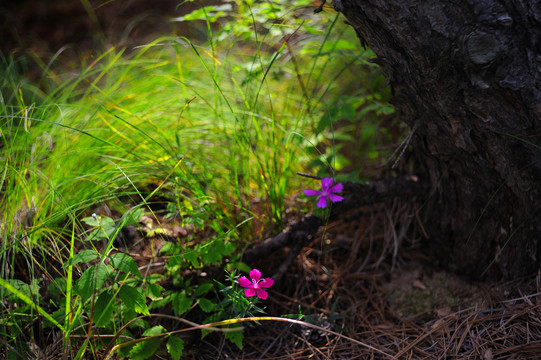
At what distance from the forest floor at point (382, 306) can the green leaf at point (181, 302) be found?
123 mm

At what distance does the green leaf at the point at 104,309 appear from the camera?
99 cm

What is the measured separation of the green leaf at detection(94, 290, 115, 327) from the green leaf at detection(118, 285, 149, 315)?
31 mm

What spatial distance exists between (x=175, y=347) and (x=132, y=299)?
194 mm

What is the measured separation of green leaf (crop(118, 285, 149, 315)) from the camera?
1010mm

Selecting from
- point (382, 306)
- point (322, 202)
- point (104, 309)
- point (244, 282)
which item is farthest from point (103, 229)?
point (382, 306)

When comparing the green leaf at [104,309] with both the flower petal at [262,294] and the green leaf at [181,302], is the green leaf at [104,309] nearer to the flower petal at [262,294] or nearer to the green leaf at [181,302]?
the green leaf at [181,302]

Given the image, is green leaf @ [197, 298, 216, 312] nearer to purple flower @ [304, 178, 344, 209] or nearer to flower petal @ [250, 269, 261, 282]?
flower petal @ [250, 269, 261, 282]

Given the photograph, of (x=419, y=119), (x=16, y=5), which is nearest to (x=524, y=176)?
(x=419, y=119)

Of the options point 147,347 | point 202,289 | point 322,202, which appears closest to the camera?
point 147,347

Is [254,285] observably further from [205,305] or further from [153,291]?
[153,291]

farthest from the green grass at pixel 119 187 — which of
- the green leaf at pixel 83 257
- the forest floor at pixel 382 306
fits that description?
the forest floor at pixel 382 306

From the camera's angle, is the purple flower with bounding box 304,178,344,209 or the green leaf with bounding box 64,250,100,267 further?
the purple flower with bounding box 304,178,344,209

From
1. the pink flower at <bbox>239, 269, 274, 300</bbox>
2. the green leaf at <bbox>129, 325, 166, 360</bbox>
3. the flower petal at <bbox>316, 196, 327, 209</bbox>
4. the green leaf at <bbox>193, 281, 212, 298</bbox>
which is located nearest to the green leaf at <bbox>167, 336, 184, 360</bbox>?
the green leaf at <bbox>129, 325, 166, 360</bbox>

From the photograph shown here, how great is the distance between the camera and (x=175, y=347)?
106cm
